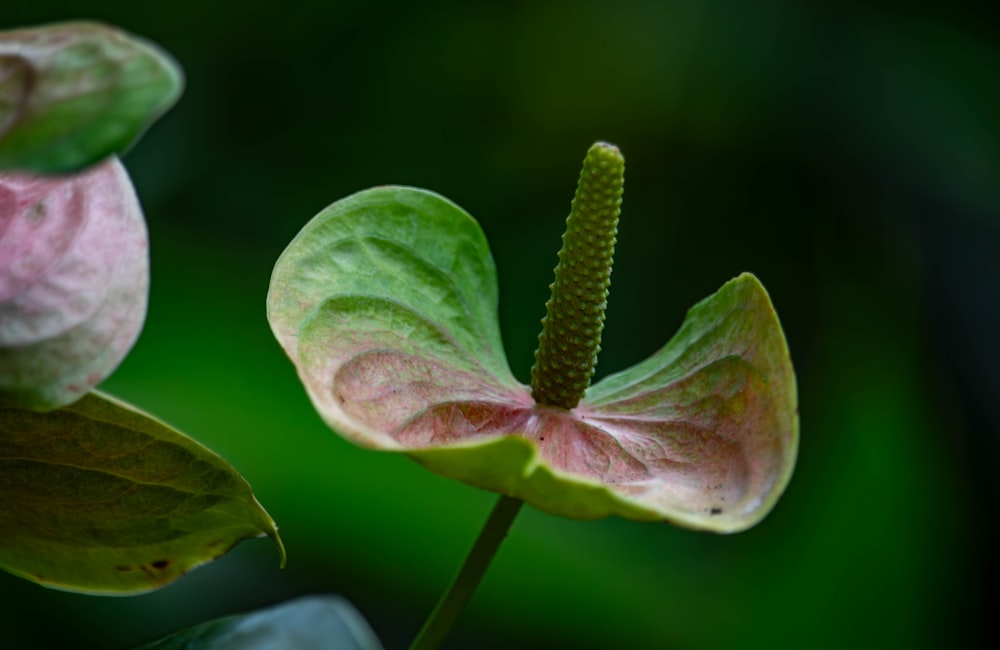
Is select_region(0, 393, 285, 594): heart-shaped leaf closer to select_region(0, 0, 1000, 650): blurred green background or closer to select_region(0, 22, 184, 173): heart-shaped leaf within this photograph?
select_region(0, 22, 184, 173): heart-shaped leaf

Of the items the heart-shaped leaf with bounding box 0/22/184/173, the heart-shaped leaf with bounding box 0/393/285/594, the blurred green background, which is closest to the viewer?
the heart-shaped leaf with bounding box 0/22/184/173

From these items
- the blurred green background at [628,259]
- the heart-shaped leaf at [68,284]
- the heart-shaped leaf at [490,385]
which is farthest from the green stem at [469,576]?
the blurred green background at [628,259]

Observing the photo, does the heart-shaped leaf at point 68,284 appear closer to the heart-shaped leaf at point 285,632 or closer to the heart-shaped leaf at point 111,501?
the heart-shaped leaf at point 111,501

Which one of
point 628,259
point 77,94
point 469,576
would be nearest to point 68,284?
point 77,94

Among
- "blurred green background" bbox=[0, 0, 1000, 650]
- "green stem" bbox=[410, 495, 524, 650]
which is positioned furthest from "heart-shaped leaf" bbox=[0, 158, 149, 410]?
"blurred green background" bbox=[0, 0, 1000, 650]

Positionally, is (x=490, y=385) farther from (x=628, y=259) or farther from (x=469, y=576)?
(x=628, y=259)
